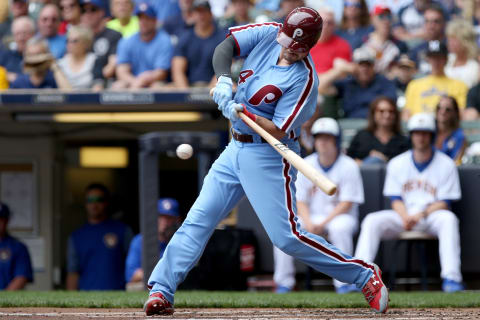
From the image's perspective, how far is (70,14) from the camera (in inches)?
467

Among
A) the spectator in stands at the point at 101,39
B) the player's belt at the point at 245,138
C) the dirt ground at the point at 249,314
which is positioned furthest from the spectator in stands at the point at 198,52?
the player's belt at the point at 245,138

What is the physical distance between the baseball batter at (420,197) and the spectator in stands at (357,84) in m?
1.49

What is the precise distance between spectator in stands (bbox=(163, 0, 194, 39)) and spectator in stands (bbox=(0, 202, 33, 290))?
346 centimetres

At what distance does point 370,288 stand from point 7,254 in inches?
186

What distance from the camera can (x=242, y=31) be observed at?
17.1 ft

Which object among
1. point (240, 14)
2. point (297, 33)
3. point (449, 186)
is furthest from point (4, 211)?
point (297, 33)

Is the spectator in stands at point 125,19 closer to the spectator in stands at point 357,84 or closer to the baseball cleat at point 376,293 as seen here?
the spectator in stands at point 357,84

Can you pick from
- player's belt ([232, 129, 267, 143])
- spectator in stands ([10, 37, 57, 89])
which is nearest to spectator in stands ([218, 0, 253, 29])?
spectator in stands ([10, 37, 57, 89])

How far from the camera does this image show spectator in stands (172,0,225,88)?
9992 mm

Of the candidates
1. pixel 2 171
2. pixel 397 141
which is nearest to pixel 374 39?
pixel 397 141

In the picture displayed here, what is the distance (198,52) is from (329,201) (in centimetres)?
262

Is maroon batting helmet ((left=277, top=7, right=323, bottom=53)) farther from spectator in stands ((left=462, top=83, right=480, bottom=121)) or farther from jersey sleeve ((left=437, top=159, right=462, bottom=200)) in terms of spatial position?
spectator in stands ((left=462, top=83, right=480, bottom=121))

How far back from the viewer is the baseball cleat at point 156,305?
199 inches

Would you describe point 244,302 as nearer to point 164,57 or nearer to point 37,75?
point 164,57
